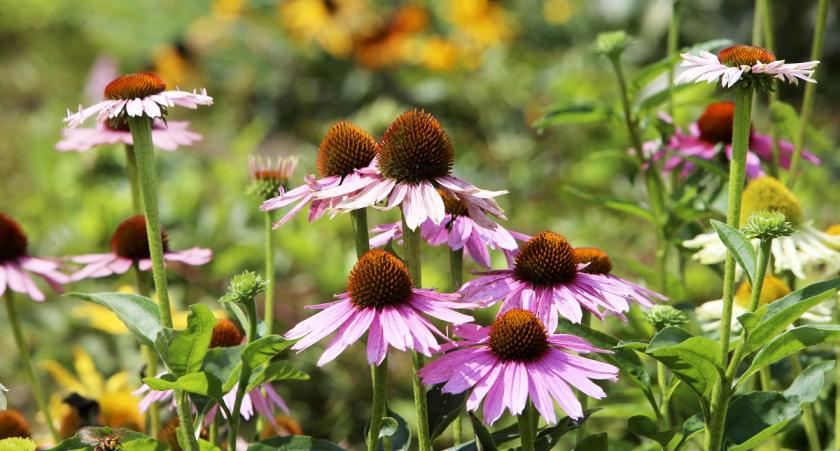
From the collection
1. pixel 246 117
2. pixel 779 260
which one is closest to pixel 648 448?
pixel 779 260

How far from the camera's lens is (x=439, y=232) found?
809mm

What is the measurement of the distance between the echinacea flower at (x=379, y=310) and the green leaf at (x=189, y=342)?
61 millimetres

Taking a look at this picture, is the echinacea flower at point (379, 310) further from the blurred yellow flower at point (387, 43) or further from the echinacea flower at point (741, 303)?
the blurred yellow flower at point (387, 43)

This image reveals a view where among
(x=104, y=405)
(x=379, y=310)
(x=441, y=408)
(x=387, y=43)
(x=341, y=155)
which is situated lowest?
(x=104, y=405)

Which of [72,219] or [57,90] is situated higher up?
[57,90]

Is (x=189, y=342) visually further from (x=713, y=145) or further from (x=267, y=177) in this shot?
(x=713, y=145)

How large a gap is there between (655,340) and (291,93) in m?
3.40

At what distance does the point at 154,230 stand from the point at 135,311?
72 millimetres

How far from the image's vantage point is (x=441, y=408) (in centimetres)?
78

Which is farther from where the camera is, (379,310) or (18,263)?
(18,263)

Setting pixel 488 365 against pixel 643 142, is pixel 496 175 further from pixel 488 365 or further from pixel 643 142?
pixel 488 365

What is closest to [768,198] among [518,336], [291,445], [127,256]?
[518,336]

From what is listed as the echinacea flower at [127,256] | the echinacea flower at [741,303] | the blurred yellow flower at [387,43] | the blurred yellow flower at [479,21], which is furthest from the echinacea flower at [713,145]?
the blurred yellow flower at [387,43]

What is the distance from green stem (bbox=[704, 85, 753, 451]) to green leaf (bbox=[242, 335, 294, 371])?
1.06ft
